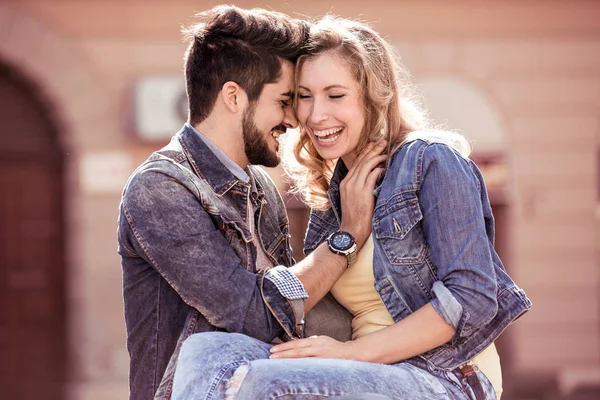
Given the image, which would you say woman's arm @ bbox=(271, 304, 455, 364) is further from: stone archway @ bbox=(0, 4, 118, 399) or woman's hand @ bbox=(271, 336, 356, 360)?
stone archway @ bbox=(0, 4, 118, 399)

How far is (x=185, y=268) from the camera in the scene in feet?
10.6

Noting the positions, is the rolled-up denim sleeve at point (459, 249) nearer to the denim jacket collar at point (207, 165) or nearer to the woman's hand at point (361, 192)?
the woman's hand at point (361, 192)

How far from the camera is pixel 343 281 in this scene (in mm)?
3582

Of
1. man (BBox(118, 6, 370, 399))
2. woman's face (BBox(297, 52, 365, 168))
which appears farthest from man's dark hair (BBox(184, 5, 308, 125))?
woman's face (BBox(297, 52, 365, 168))

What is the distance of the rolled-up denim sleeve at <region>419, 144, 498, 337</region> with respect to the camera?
3.16m

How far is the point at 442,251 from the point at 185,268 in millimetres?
804

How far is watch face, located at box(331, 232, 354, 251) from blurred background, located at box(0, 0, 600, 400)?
253 inches

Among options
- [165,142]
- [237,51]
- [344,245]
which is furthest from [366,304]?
[165,142]

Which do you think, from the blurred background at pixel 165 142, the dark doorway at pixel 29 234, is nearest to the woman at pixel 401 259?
the blurred background at pixel 165 142

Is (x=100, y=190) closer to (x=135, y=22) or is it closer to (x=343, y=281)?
(x=135, y=22)

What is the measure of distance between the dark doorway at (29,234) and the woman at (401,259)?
23.1 ft

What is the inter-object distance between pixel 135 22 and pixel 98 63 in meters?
0.54

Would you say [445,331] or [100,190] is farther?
[100,190]

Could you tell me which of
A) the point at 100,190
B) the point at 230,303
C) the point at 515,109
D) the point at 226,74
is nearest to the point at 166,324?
the point at 230,303
